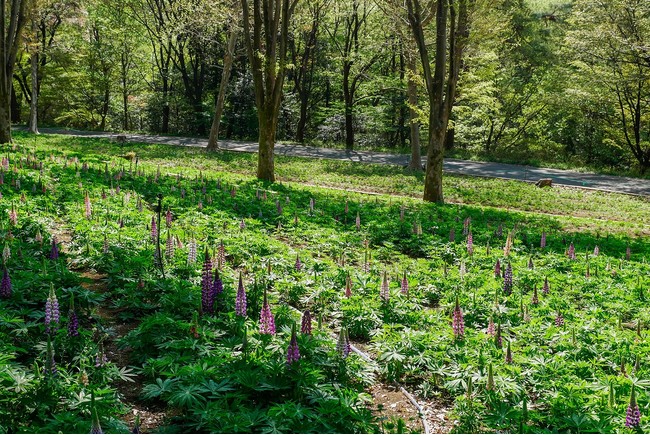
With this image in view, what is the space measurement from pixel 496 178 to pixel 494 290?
1876 cm

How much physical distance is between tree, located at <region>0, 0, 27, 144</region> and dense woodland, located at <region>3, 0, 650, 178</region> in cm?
884

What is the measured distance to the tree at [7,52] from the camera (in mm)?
18828

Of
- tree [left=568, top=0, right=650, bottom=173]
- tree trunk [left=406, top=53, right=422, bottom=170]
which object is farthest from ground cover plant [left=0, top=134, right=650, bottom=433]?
tree [left=568, top=0, right=650, bottom=173]

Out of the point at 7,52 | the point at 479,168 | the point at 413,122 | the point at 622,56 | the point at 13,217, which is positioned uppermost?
the point at 622,56

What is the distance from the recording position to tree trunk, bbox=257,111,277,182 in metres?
16.6

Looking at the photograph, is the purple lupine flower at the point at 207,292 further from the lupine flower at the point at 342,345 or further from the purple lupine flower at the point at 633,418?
the purple lupine flower at the point at 633,418

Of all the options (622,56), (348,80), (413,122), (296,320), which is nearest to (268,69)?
(413,122)

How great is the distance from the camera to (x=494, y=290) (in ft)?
21.8

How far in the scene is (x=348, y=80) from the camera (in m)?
38.1

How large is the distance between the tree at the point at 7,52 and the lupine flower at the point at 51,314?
1713cm

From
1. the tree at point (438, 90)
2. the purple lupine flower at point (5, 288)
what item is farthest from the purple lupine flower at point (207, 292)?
the tree at point (438, 90)

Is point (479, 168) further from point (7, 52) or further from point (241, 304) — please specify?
point (241, 304)

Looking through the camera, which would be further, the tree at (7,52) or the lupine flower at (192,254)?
the tree at (7,52)

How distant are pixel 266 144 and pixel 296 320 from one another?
1193 centimetres
